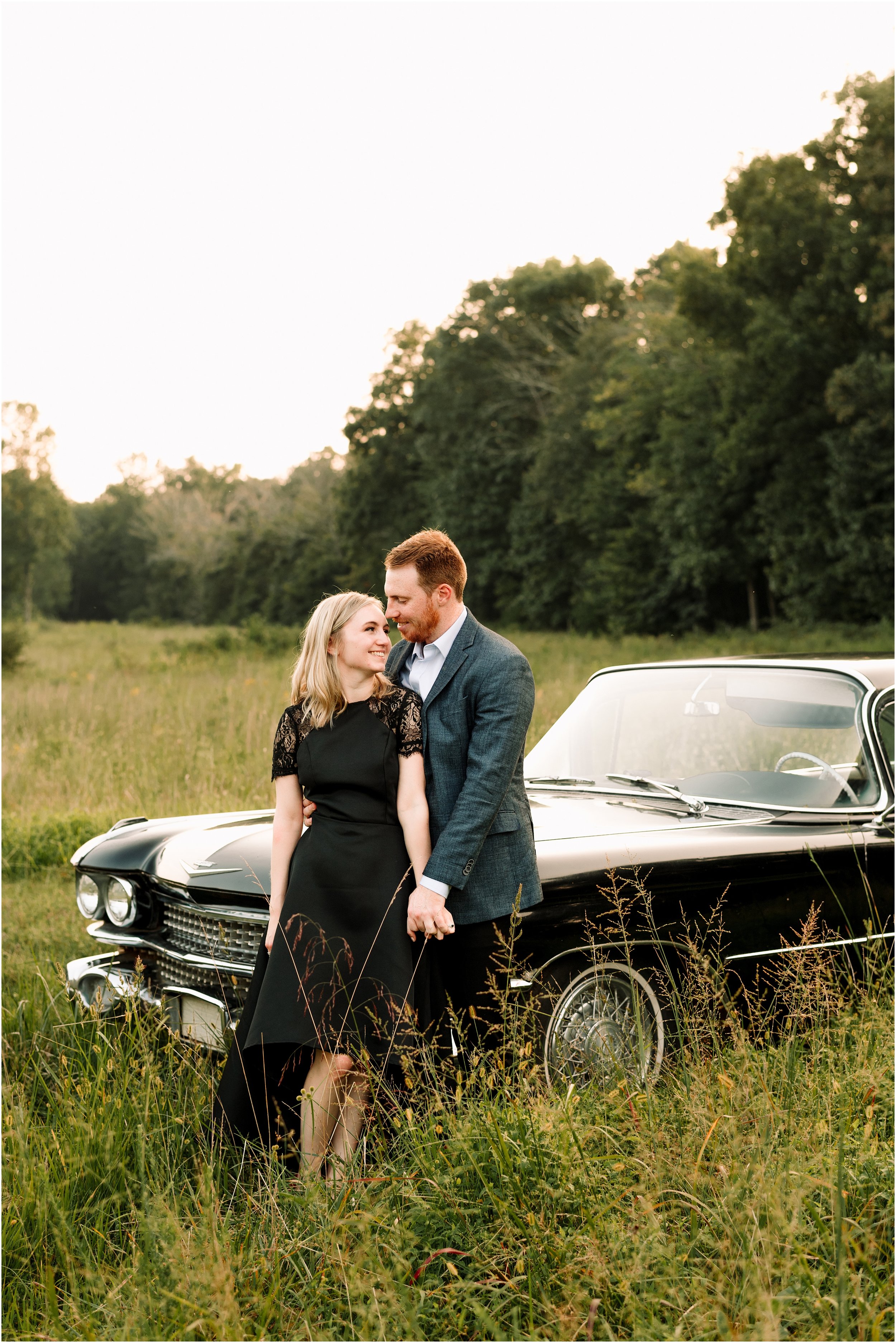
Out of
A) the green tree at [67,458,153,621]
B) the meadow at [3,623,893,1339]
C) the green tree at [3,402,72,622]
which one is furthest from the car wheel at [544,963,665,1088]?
the green tree at [67,458,153,621]

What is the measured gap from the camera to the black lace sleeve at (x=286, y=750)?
10.8 ft

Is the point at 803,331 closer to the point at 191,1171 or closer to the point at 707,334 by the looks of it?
the point at 707,334

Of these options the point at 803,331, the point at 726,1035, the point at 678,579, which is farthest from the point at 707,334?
the point at 726,1035

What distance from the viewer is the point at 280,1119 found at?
311cm

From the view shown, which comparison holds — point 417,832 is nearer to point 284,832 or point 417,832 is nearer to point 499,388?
point 284,832

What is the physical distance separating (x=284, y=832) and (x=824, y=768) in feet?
7.32

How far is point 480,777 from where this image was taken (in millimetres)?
3178

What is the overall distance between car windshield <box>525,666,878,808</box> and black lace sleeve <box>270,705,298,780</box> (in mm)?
1627

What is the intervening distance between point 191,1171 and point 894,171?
84.6 ft

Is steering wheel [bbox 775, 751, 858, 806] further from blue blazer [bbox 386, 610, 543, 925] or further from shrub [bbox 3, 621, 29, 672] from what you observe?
shrub [bbox 3, 621, 29, 672]

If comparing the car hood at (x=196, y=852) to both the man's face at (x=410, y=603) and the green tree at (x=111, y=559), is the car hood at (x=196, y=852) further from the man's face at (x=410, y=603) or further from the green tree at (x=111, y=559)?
the green tree at (x=111, y=559)

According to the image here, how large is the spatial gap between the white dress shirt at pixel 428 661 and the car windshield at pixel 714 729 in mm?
1311

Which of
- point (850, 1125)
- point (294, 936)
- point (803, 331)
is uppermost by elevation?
point (803, 331)

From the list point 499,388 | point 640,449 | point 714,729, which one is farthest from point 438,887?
point 499,388
